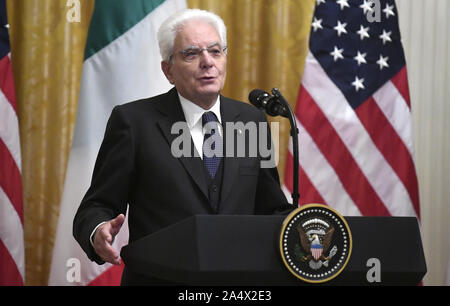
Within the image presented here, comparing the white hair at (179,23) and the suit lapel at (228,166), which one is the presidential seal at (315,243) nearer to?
the suit lapel at (228,166)

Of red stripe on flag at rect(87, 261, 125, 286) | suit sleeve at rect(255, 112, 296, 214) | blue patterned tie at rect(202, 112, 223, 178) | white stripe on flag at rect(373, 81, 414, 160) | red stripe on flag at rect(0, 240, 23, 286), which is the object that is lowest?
red stripe on flag at rect(87, 261, 125, 286)

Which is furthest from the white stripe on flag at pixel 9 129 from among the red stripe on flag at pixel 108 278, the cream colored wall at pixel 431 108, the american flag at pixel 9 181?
the cream colored wall at pixel 431 108

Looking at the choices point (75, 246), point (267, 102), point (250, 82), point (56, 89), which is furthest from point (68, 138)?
point (267, 102)

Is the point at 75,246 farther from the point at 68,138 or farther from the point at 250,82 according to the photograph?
the point at 250,82

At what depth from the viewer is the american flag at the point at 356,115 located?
3.30 m

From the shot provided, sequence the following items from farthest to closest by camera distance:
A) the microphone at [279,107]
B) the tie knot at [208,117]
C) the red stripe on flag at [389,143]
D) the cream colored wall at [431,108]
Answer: the cream colored wall at [431,108] → the red stripe on flag at [389,143] → the tie knot at [208,117] → the microphone at [279,107]

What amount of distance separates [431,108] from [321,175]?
899 mm

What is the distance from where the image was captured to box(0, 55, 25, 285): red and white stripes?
2.81 meters

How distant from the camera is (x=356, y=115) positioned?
3359mm

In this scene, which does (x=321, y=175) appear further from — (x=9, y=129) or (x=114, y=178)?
(x=114, y=178)

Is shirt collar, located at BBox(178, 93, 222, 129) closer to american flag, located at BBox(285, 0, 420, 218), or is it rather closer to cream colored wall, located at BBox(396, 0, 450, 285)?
american flag, located at BBox(285, 0, 420, 218)

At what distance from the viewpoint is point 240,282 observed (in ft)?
3.66

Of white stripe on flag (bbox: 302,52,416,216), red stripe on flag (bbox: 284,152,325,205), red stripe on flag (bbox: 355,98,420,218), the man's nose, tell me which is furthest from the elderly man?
red stripe on flag (bbox: 355,98,420,218)

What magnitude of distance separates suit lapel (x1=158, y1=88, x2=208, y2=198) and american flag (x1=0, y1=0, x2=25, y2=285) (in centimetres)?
138
